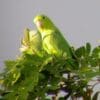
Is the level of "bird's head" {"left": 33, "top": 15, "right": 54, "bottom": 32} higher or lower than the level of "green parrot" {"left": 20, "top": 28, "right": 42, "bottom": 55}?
higher

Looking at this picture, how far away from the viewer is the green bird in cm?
48

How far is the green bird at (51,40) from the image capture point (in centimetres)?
48

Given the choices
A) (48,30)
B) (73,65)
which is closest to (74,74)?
(73,65)

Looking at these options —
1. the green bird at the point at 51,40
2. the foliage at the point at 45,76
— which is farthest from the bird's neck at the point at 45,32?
the foliage at the point at 45,76

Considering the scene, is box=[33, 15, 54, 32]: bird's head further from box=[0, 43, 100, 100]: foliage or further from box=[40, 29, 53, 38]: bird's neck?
box=[0, 43, 100, 100]: foliage

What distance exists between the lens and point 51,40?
0.52 meters

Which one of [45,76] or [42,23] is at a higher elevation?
[42,23]

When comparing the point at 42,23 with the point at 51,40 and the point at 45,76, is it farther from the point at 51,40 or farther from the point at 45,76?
the point at 45,76

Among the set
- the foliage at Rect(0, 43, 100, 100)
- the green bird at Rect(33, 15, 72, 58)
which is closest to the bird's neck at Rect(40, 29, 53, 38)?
the green bird at Rect(33, 15, 72, 58)

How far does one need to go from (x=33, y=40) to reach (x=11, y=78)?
3.8 inches

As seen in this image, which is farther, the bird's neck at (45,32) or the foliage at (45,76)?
the bird's neck at (45,32)

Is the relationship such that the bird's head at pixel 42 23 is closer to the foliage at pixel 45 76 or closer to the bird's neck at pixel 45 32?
the bird's neck at pixel 45 32

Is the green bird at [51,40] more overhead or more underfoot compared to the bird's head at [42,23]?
more underfoot

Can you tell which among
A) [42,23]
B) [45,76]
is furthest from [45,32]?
[45,76]
